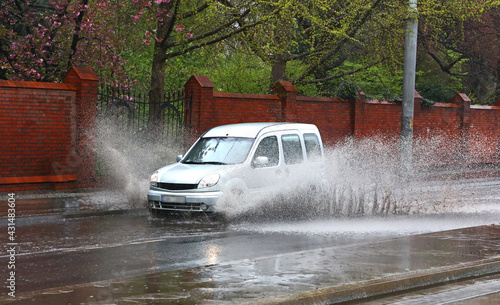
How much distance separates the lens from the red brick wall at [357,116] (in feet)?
63.9

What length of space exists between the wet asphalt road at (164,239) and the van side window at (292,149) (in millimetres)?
1387

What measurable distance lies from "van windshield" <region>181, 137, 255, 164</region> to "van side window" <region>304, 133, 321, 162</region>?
1.35m

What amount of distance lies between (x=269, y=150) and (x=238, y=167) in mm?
980

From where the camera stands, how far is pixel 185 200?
11.8 meters

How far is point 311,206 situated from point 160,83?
361 inches

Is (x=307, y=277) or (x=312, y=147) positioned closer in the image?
(x=307, y=277)

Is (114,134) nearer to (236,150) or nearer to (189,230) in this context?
(236,150)

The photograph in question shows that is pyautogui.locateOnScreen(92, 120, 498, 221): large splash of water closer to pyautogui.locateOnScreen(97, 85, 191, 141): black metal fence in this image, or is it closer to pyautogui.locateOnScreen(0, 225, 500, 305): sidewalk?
pyautogui.locateOnScreen(97, 85, 191, 141): black metal fence

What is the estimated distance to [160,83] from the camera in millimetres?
20625

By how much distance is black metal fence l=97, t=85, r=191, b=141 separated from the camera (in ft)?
57.5

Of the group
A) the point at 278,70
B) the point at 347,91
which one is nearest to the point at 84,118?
the point at 278,70

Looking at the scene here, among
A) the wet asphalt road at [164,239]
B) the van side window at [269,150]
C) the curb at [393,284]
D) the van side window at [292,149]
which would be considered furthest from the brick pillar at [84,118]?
the curb at [393,284]

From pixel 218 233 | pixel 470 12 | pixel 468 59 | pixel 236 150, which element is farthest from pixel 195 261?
pixel 468 59

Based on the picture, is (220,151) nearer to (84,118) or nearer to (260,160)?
(260,160)
